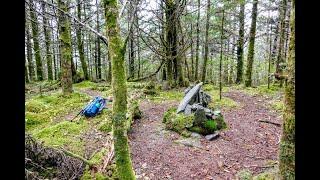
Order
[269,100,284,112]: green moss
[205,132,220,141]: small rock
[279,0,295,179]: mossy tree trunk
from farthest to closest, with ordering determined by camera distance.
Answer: [269,100,284,112]: green moss → [205,132,220,141]: small rock → [279,0,295,179]: mossy tree trunk

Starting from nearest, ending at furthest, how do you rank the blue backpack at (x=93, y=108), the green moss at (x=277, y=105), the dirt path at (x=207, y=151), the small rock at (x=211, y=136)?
the dirt path at (x=207, y=151) < the small rock at (x=211, y=136) < the blue backpack at (x=93, y=108) < the green moss at (x=277, y=105)

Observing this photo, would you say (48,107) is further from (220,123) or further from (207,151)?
(207,151)

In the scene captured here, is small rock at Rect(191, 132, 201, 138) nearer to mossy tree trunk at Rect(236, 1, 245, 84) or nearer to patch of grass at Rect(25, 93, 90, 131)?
patch of grass at Rect(25, 93, 90, 131)

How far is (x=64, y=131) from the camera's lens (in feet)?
28.3

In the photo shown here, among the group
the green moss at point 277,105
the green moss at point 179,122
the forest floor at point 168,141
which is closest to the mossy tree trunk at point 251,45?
the green moss at point 277,105

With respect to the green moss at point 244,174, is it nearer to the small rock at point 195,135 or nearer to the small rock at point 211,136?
the small rock at point 211,136

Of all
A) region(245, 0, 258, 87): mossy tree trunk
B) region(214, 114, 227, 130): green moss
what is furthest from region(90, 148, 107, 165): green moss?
region(245, 0, 258, 87): mossy tree trunk

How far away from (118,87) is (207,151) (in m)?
4.28

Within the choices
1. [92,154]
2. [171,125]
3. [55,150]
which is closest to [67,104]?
[171,125]

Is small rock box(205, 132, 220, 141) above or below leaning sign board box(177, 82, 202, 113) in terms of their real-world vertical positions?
below

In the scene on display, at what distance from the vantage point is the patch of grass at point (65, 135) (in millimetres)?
7449

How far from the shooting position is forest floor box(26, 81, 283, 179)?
→ 6903 mm
